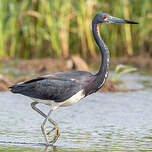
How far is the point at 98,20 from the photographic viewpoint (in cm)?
766

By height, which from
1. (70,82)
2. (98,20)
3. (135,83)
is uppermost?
(98,20)

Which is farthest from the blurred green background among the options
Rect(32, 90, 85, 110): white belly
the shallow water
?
Rect(32, 90, 85, 110): white belly

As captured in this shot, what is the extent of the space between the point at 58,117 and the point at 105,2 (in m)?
7.34

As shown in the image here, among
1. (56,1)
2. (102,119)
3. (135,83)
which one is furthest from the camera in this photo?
(56,1)

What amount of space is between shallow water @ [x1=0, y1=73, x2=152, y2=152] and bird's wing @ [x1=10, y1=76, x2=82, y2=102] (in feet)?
1.99

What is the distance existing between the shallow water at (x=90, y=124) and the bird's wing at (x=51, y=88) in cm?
61

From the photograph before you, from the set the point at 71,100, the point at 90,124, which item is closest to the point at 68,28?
the point at 90,124

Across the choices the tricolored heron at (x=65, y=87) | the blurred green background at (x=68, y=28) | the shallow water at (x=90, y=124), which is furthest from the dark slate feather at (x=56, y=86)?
the blurred green background at (x=68, y=28)

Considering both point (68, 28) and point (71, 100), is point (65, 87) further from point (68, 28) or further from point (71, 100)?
point (68, 28)

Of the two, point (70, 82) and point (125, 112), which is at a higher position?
point (70, 82)

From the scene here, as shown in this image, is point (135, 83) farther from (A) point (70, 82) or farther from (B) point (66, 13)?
(A) point (70, 82)

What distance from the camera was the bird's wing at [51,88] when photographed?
725 cm

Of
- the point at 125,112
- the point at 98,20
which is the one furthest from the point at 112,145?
the point at 125,112

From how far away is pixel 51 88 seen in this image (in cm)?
739
